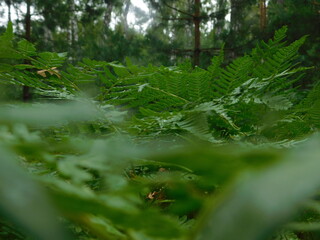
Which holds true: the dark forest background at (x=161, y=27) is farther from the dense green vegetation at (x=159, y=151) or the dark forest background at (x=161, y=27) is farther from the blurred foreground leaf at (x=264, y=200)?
the blurred foreground leaf at (x=264, y=200)

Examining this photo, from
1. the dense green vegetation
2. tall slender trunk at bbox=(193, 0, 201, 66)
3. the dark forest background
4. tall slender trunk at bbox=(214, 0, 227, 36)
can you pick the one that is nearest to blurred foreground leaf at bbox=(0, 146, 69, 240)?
the dense green vegetation

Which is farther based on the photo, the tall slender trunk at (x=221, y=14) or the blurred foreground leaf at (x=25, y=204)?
the tall slender trunk at (x=221, y=14)

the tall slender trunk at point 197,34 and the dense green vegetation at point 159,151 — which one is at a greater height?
the tall slender trunk at point 197,34

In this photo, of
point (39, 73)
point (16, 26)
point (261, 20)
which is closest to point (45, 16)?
point (16, 26)

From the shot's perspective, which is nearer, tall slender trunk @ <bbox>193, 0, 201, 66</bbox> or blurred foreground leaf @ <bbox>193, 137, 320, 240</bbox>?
blurred foreground leaf @ <bbox>193, 137, 320, 240</bbox>

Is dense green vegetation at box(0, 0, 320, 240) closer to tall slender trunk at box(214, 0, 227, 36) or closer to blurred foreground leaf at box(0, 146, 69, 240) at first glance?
blurred foreground leaf at box(0, 146, 69, 240)

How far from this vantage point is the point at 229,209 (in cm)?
16

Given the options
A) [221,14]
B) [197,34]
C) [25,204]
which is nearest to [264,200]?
[25,204]

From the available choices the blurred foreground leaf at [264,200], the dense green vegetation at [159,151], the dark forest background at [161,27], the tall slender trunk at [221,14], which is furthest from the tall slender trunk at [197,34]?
the blurred foreground leaf at [264,200]

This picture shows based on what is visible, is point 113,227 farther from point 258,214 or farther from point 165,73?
point 165,73

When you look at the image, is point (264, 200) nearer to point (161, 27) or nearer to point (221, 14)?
point (221, 14)

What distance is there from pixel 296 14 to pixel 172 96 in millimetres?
4943

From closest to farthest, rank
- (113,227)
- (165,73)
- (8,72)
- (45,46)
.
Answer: (113,227), (8,72), (165,73), (45,46)

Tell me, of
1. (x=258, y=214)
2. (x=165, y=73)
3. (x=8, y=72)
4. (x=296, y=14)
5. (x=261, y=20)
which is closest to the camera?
(x=258, y=214)
